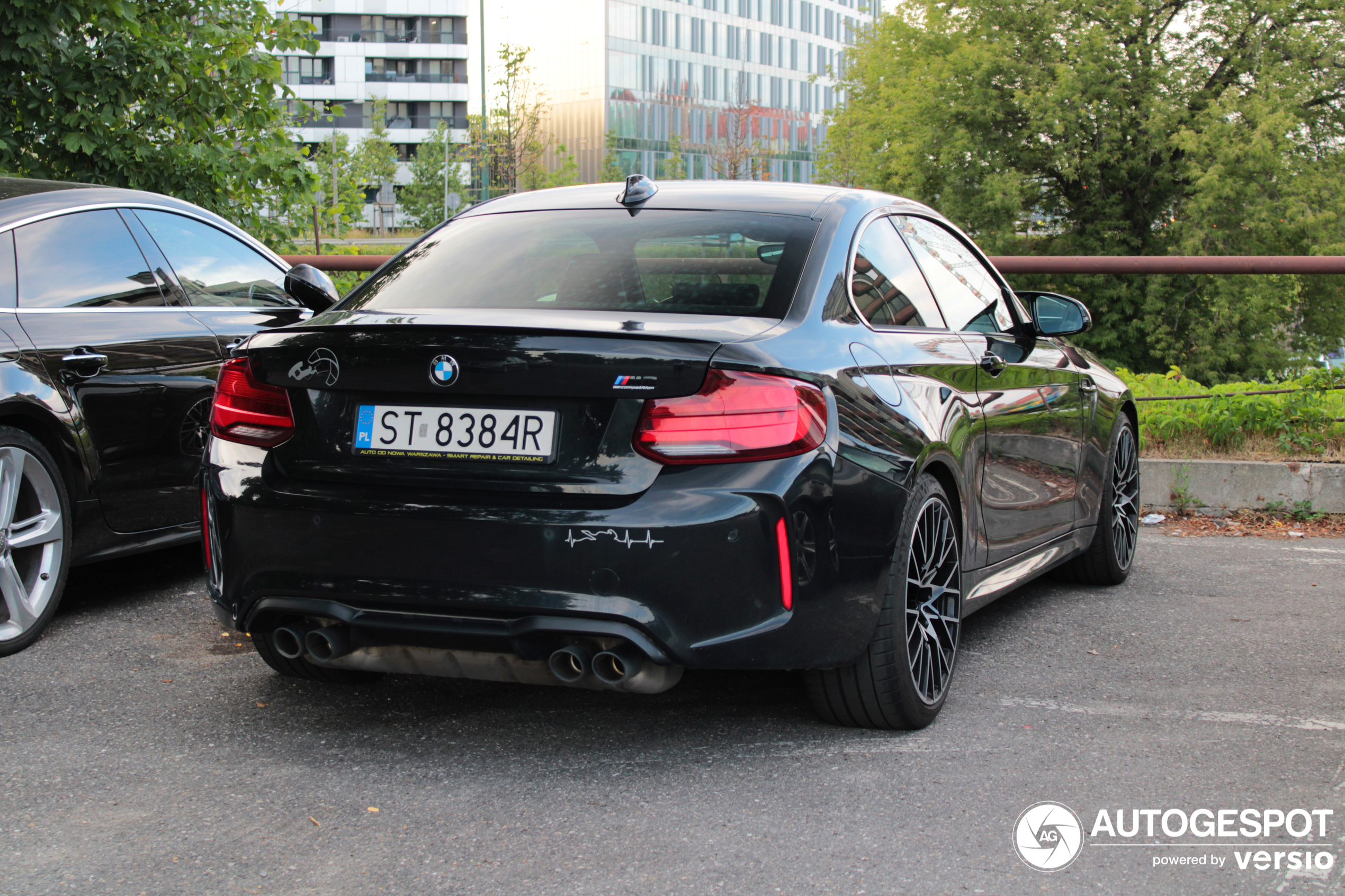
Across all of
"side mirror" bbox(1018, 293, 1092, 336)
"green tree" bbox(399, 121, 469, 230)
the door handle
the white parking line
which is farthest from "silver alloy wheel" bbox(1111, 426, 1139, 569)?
"green tree" bbox(399, 121, 469, 230)

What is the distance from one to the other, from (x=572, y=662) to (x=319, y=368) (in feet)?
3.13

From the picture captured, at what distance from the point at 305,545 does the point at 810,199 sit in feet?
5.82

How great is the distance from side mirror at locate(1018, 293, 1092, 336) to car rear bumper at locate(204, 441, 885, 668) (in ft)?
7.07

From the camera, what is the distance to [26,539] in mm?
4469

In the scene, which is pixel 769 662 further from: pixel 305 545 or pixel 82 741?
pixel 82 741

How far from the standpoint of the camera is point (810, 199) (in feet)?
13.1

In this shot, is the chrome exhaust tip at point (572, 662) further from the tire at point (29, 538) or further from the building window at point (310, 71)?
the building window at point (310, 71)

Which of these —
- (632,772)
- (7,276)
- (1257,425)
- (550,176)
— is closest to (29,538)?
(7,276)

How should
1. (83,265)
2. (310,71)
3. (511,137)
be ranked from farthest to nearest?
(310,71) → (511,137) → (83,265)

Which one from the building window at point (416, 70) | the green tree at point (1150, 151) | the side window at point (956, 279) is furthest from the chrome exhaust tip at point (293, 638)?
the building window at point (416, 70)

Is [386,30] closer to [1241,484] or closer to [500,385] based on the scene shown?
[1241,484]

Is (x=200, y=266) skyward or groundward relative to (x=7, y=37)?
groundward

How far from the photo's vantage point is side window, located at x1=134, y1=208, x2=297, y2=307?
544 centimetres

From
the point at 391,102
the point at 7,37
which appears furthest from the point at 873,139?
the point at 391,102
